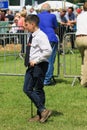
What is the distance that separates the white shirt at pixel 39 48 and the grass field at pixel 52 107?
1115 mm

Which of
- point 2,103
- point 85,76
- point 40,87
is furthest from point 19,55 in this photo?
point 40,87

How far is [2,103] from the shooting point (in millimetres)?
10664

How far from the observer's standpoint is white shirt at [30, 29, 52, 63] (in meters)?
8.62

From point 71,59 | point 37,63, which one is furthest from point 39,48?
point 71,59

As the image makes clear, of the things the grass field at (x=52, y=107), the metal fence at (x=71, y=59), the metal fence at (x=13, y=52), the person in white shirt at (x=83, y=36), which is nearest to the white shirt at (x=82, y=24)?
the person in white shirt at (x=83, y=36)

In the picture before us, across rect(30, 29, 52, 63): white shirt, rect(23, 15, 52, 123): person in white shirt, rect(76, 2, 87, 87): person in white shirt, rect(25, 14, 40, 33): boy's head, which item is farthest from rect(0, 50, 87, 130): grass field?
rect(25, 14, 40, 33): boy's head

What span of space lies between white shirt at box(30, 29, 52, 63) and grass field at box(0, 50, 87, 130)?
1.11m

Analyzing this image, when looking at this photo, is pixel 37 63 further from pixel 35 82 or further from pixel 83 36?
pixel 83 36

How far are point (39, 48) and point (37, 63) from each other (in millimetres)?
253

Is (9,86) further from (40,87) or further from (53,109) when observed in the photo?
(40,87)

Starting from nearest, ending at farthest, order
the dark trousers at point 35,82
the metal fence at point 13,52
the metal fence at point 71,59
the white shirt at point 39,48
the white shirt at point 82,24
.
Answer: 1. the white shirt at point 39,48
2. the dark trousers at point 35,82
3. the white shirt at point 82,24
4. the metal fence at point 71,59
5. the metal fence at point 13,52

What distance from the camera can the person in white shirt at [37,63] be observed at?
8.66 m

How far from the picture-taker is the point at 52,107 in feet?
33.6

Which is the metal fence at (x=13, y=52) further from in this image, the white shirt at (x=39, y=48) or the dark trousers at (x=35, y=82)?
the white shirt at (x=39, y=48)
